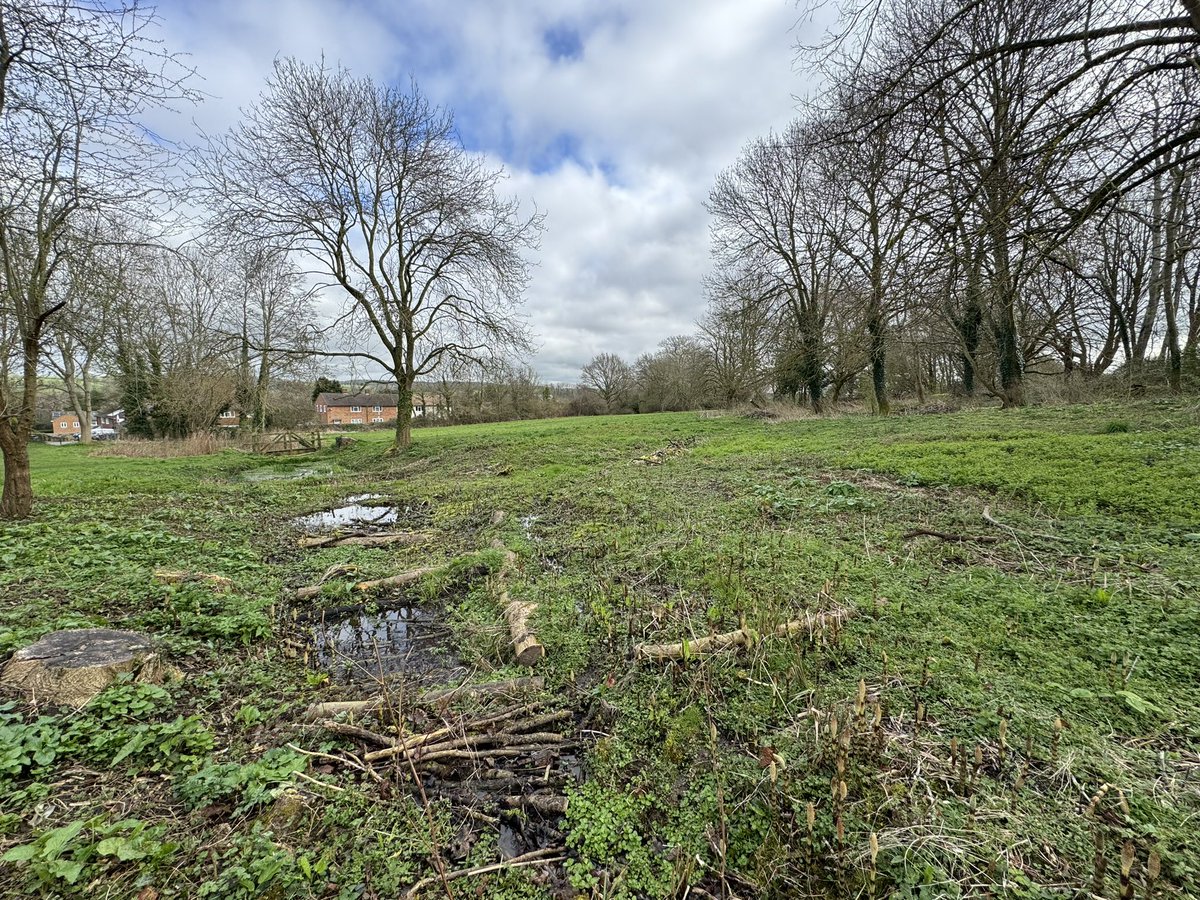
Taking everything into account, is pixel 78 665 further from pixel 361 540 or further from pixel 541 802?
pixel 361 540

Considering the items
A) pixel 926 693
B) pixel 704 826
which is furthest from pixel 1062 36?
pixel 704 826

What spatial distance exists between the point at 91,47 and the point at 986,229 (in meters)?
9.07

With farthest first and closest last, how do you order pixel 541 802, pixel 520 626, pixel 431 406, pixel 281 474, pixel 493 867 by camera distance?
pixel 431 406 → pixel 281 474 → pixel 520 626 → pixel 541 802 → pixel 493 867

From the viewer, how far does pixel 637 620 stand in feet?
12.5

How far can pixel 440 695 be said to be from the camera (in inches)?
117

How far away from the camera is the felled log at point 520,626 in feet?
11.1

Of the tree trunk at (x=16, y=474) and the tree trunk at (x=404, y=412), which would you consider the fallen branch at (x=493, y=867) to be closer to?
the tree trunk at (x=16, y=474)

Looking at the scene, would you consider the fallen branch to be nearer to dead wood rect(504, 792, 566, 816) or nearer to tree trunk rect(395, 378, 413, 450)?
dead wood rect(504, 792, 566, 816)

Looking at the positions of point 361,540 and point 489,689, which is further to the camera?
point 361,540

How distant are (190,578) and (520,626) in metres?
3.62

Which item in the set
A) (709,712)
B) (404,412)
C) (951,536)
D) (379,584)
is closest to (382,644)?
(379,584)

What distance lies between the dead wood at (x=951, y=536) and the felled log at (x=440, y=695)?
4.21 meters

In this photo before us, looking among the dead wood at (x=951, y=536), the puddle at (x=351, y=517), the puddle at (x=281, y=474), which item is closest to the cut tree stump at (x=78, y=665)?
the puddle at (x=351, y=517)

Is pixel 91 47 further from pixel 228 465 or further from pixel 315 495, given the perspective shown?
pixel 228 465
